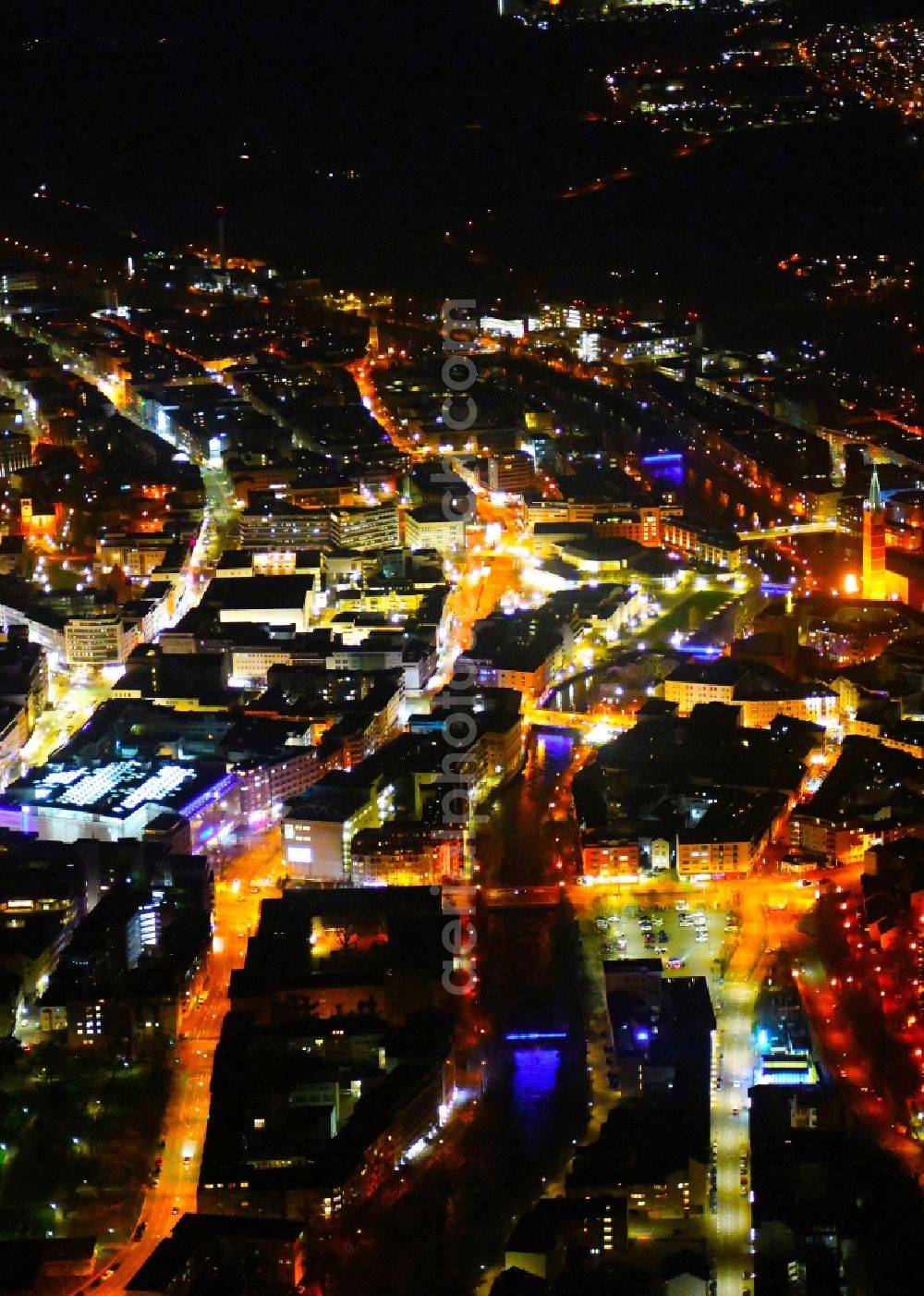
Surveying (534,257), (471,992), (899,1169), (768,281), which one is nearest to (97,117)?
(534,257)

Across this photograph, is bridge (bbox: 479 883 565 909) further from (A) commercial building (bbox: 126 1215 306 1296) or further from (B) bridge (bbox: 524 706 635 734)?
(A) commercial building (bbox: 126 1215 306 1296)

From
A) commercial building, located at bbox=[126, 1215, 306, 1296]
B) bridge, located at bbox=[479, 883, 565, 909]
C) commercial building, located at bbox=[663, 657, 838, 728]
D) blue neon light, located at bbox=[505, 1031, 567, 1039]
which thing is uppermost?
commercial building, located at bbox=[663, 657, 838, 728]

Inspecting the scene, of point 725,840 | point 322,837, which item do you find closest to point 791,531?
point 725,840

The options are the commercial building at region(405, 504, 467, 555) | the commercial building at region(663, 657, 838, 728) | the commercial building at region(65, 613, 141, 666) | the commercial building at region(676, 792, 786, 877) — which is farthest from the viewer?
the commercial building at region(405, 504, 467, 555)

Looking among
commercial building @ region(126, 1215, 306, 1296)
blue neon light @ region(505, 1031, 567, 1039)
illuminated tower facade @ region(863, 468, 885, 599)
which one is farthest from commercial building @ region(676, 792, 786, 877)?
illuminated tower facade @ region(863, 468, 885, 599)

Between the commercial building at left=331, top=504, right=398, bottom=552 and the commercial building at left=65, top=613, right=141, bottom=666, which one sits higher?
the commercial building at left=331, top=504, right=398, bottom=552

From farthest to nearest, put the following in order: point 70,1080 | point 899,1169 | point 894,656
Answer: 1. point 894,656
2. point 70,1080
3. point 899,1169

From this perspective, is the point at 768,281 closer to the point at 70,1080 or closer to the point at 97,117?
the point at 97,117

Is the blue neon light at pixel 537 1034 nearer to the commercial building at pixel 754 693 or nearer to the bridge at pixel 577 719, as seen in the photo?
the bridge at pixel 577 719
